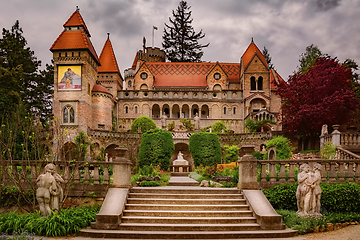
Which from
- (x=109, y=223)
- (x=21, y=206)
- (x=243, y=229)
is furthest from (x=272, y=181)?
(x=21, y=206)

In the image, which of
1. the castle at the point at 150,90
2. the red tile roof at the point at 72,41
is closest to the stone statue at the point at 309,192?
the castle at the point at 150,90

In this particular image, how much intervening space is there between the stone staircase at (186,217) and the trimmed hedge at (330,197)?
1.19 meters

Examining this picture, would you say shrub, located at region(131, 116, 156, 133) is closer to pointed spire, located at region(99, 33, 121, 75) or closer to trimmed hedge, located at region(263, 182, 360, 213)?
pointed spire, located at region(99, 33, 121, 75)

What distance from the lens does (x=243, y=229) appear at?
8.34 meters

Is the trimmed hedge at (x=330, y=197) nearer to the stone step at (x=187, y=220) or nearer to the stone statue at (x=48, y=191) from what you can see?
the stone step at (x=187, y=220)

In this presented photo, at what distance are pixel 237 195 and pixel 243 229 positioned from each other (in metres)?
1.68

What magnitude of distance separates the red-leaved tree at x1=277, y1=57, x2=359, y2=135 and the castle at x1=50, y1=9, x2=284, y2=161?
7262mm

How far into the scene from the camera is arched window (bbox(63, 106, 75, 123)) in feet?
110

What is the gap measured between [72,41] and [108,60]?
11501 mm

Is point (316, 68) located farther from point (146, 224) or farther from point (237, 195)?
point (146, 224)

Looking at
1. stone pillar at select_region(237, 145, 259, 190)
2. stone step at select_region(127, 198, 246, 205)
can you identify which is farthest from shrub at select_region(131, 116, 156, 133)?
stone step at select_region(127, 198, 246, 205)

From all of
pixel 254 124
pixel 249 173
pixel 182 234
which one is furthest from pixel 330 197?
pixel 254 124

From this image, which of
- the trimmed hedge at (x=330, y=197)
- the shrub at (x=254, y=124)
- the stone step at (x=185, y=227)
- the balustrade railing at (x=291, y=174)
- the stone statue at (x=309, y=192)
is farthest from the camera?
the shrub at (x=254, y=124)

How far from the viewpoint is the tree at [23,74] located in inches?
1227
